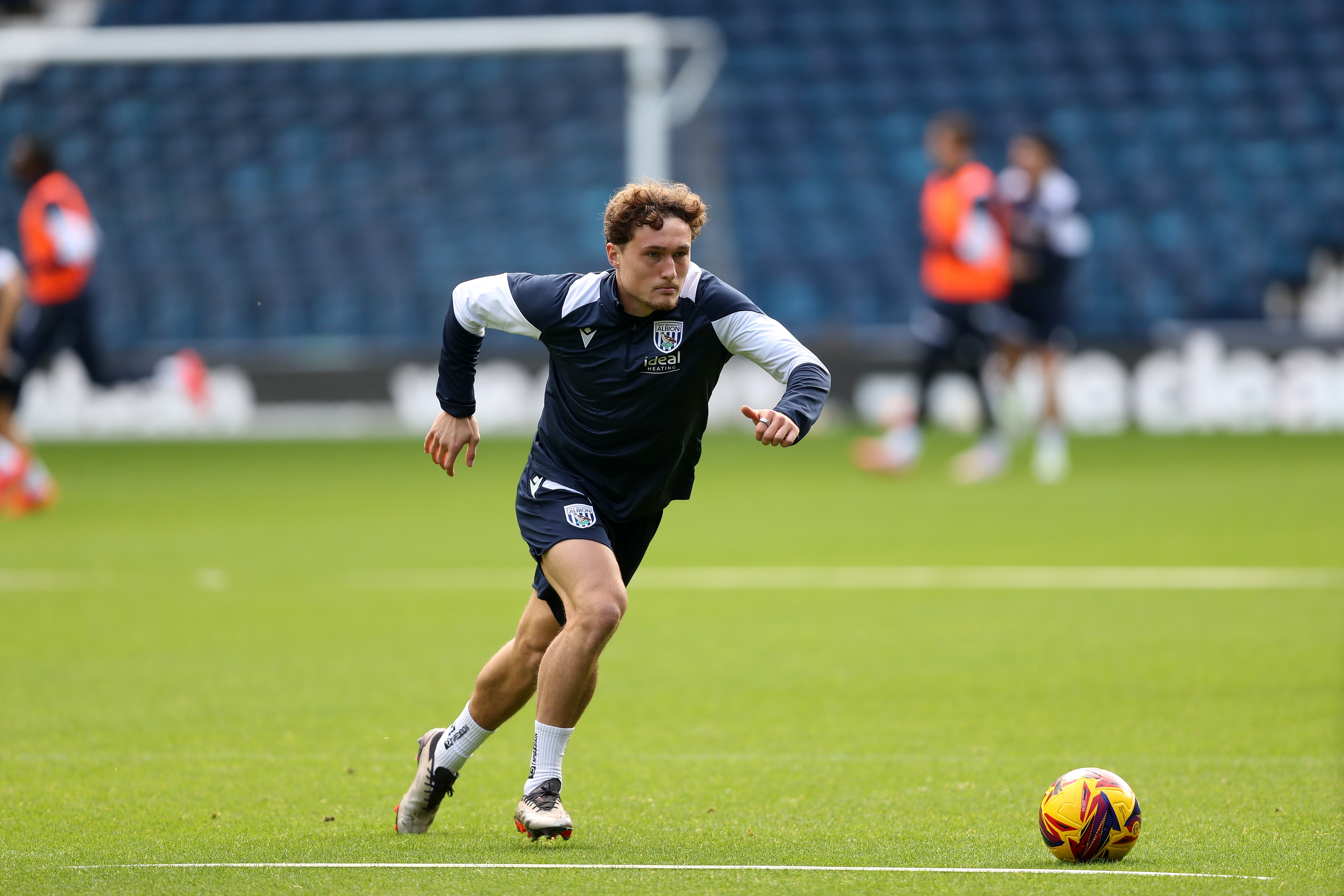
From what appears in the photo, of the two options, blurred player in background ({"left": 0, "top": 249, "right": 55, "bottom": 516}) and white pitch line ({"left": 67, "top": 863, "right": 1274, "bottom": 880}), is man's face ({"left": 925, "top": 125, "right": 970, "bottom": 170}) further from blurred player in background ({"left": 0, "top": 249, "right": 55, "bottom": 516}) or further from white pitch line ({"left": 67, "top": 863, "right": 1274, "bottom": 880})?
white pitch line ({"left": 67, "top": 863, "right": 1274, "bottom": 880})

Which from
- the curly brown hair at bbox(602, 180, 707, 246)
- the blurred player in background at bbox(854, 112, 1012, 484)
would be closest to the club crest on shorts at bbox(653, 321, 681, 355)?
the curly brown hair at bbox(602, 180, 707, 246)

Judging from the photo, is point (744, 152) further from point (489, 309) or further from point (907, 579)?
point (489, 309)

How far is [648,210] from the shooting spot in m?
4.81

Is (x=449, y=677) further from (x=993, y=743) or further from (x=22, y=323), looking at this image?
(x=22, y=323)

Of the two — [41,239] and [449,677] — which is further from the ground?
[41,239]

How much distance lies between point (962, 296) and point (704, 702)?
336 inches

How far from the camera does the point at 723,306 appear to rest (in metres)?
4.95

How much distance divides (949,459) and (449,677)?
10.2 m

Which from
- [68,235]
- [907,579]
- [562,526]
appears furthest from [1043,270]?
[562,526]

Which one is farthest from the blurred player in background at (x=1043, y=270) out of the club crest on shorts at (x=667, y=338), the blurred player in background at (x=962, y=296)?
the club crest on shorts at (x=667, y=338)

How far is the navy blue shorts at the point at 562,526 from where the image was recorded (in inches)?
194

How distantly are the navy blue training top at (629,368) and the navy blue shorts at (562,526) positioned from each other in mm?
35

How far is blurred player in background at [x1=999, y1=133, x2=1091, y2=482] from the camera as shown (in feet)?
49.4

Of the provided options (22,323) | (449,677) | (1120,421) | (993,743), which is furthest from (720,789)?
(1120,421)
